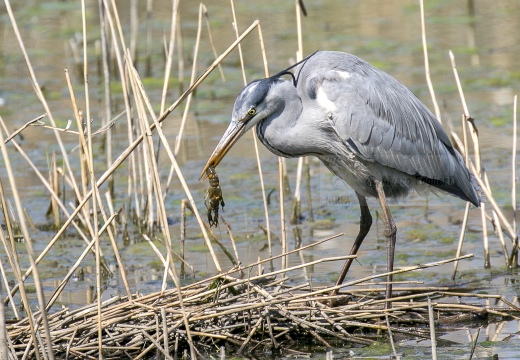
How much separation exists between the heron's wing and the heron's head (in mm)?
273

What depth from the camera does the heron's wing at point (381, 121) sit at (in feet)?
15.1

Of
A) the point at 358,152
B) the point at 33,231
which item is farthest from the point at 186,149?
the point at 358,152

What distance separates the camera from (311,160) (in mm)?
7832

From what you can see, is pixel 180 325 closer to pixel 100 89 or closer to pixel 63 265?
pixel 63 265

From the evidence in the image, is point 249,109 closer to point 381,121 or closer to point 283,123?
point 283,123

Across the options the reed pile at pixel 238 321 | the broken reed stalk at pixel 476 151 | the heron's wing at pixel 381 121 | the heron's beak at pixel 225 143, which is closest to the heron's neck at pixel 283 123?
the heron's wing at pixel 381 121

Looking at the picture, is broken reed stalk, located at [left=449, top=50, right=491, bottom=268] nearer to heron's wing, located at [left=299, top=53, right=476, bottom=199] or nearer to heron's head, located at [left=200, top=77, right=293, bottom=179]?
heron's wing, located at [left=299, top=53, right=476, bottom=199]

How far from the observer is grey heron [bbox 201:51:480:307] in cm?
448

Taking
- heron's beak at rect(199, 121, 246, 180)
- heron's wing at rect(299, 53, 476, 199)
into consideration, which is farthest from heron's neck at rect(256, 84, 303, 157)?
heron's beak at rect(199, 121, 246, 180)

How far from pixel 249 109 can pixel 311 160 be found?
11.8ft

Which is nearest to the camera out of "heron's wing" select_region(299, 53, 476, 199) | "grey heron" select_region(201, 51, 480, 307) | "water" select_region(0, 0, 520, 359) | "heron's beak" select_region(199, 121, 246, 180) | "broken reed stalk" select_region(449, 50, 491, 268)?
"heron's beak" select_region(199, 121, 246, 180)

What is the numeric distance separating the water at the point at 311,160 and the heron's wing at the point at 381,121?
2.26ft

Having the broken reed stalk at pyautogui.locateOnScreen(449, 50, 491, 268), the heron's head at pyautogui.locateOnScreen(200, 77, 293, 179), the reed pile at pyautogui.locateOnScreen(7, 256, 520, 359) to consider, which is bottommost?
the reed pile at pyautogui.locateOnScreen(7, 256, 520, 359)

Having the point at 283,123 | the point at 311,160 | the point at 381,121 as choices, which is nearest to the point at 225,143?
the point at 283,123
